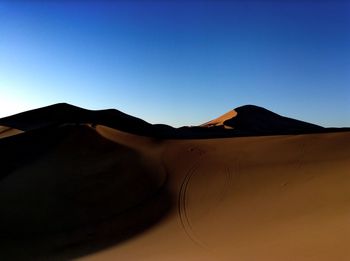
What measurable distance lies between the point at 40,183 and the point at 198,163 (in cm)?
526

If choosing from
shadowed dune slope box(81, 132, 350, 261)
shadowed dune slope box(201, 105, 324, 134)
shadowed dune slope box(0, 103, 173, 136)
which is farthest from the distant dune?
shadowed dune slope box(201, 105, 324, 134)

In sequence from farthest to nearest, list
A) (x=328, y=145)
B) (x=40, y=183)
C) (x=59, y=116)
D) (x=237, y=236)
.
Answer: (x=59, y=116) → (x=328, y=145) → (x=40, y=183) → (x=237, y=236)

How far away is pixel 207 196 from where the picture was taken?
33.8 feet

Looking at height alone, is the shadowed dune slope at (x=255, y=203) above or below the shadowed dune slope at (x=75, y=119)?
below

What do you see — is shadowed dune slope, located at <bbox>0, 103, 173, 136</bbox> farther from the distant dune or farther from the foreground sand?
the foreground sand

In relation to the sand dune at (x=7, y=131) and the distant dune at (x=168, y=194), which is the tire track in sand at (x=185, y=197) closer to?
the distant dune at (x=168, y=194)

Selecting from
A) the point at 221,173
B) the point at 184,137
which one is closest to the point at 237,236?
the point at 221,173

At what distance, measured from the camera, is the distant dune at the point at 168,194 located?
712cm

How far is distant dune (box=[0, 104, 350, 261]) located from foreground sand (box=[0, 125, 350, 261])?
0.11 ft

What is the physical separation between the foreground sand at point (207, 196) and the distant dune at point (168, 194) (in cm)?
3

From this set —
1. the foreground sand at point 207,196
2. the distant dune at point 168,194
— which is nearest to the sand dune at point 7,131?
the distant dune at point 168,194

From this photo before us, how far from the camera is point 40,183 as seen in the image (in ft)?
37.6

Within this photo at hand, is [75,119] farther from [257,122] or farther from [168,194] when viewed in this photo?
[257,122]

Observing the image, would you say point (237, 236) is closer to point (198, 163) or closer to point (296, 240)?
point (296, 240)
